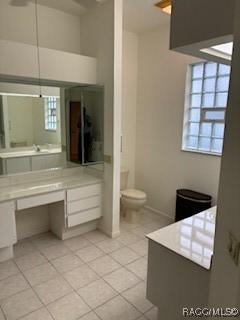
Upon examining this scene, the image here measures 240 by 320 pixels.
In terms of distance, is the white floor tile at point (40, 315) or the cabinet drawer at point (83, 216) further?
the cabinet drawer at point (83, 216)

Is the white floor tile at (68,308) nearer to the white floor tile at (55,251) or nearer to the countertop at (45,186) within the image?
the white floor tile at (55,251)

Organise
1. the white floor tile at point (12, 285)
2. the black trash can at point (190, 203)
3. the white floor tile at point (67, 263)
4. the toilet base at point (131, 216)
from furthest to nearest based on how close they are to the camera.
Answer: the toilet base at point (131, 216)
the black trash can at point (190, 203)
the white floor tile at point (67, 263)
the white floor tile at point (12, 285)

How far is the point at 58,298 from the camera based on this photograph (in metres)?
2.11

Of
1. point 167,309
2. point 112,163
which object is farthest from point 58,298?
point 112,163

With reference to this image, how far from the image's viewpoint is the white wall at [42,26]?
107 inches

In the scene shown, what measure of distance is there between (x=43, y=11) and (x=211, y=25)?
8.40ft

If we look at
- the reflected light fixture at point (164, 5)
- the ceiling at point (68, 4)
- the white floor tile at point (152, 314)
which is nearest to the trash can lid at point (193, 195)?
the white floor tile at point (152, 314)

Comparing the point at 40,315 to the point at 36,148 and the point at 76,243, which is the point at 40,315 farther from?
the point at 36,148

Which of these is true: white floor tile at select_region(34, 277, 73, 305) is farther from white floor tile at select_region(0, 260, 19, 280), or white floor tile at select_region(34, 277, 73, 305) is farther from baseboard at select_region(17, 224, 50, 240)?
baseboard at select_region(17, 224, 50, 240)

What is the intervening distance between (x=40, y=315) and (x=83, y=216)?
49.8 inches

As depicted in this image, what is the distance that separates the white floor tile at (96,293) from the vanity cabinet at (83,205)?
874mm

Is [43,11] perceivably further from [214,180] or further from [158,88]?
[214,180]

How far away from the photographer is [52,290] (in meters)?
2.21

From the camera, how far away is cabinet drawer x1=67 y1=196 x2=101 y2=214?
294cm
